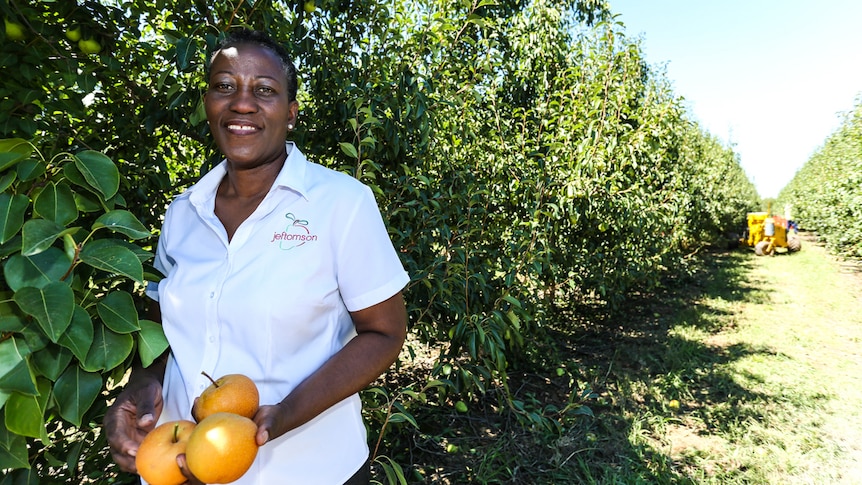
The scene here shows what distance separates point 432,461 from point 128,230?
2.94 meters

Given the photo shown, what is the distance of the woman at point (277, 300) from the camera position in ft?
3.98

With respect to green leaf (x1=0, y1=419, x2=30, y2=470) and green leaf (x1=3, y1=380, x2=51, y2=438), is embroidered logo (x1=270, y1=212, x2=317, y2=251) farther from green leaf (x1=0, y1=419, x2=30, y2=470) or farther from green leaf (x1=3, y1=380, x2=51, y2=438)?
green leaf (x1=0, y1=419, x2=30, y2=470)

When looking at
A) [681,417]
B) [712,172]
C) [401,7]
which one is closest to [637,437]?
[681,417]

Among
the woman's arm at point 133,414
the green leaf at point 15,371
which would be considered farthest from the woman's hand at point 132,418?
the green leaf at point 15,371

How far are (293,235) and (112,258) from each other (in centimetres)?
38

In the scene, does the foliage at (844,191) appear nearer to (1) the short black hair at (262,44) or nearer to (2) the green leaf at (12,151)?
(1) the short black hair at (262,44)

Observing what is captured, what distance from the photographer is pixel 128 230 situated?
1.11m

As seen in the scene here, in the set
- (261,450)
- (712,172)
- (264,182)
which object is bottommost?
(261,450)

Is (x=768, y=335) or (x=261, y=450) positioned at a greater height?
(x=261, y=450)

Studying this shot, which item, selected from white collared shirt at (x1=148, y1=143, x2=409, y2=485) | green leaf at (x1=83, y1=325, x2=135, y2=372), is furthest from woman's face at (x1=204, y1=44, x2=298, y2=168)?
green leaf at (x1=83, y1=325, x2=135, y2=372)

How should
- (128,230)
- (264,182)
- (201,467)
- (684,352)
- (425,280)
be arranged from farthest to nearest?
(684,352) < (425,280) < (264,182) < (128,230) < (201,467)

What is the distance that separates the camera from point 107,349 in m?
1.13

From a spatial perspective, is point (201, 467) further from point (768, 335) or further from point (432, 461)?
point (768, 335)

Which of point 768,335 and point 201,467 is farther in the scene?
point 768,335
